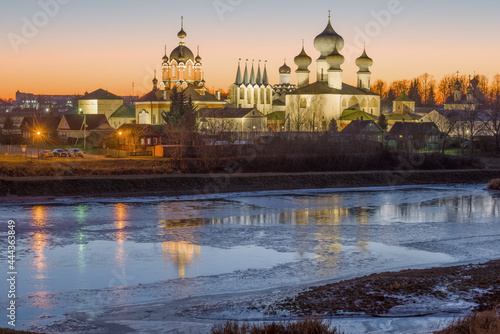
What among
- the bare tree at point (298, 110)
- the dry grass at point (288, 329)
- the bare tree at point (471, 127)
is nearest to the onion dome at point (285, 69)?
the bare tree at point (298, 110)

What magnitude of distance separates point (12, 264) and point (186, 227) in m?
5.97

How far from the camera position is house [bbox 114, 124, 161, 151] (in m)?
41.9

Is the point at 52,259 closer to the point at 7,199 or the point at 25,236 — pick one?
the point at 25,236

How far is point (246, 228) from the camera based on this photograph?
1823 cm

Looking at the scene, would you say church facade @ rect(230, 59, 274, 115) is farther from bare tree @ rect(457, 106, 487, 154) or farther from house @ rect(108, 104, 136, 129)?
bare tree @ rect(457, 106, 487, 154)

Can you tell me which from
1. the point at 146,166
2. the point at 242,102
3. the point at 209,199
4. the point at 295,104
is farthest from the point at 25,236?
the point at 242,102

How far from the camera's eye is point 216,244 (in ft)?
51.9

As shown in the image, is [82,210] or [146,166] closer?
[82,210]

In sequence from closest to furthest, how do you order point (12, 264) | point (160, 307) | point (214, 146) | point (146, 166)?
point (160, 307), point (12, 264), point (146, 166), point (214, 146)

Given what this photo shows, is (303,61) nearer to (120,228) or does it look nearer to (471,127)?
(471,127)

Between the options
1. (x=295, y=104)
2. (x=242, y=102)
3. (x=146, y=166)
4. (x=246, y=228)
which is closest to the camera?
(x=246, y=228)

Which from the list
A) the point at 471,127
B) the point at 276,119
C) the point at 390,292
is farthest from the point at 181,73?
the point at 390,292

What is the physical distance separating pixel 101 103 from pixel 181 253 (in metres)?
64.7

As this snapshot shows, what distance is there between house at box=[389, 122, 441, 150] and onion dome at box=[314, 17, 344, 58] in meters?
11.6
